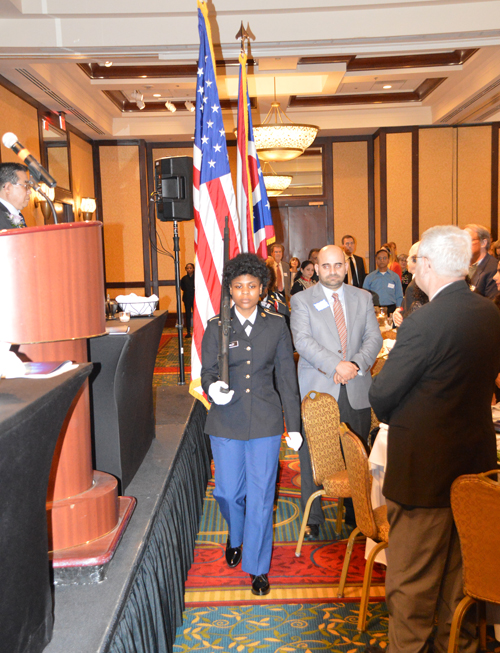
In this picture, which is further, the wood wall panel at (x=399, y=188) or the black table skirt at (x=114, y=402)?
the wood wall panel at (x=399, y=188)

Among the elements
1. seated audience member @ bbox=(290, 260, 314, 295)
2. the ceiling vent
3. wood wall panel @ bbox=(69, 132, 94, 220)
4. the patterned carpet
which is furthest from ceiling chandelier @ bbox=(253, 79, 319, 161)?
the patterned carpet

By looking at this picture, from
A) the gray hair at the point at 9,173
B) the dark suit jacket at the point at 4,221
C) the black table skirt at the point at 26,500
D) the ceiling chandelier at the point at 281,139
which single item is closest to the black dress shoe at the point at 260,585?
the black table skirt at the point at 26,500

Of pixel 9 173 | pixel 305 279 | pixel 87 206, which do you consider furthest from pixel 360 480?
pixel 87 206

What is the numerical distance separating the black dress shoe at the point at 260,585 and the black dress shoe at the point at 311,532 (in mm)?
637

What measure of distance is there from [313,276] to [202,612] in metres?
6.55

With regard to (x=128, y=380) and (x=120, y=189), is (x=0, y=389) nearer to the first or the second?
(x=128, y=380)

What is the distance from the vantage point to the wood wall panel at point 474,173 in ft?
36.9

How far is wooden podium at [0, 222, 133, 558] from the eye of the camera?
56.4 inches

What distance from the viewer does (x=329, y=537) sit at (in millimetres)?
3330

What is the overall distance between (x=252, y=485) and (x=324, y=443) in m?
0.54

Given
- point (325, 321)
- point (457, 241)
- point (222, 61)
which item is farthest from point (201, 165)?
point (222, 61)

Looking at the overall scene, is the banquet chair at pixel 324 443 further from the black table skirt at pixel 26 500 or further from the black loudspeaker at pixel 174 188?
the black loudspeaker at pixel 174 188

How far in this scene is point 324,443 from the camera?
9.80 ft

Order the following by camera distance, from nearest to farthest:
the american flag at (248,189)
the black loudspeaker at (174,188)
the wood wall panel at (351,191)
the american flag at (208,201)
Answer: the american flag at (208,201)
the american flag at (248,189)
the black loudspeaker at (174,188)
the wood wall panel at (351,191)
